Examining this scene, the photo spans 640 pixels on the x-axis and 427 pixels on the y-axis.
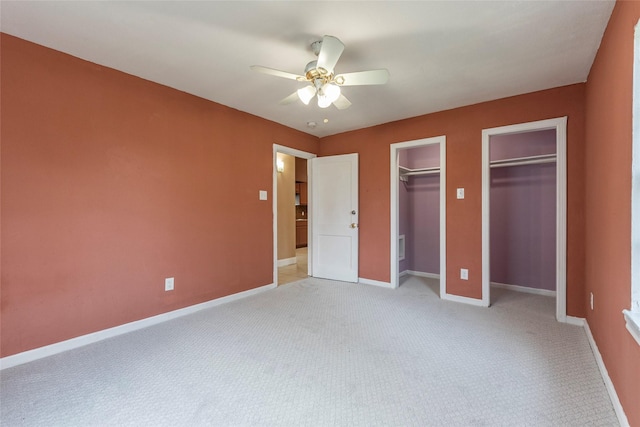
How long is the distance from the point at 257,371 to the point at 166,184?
2.01m

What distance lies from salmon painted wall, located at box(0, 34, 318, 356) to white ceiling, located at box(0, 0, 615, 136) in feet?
0.92

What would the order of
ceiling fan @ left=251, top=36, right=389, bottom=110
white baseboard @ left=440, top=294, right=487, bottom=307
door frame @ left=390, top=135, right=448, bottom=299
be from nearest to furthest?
ceiling fan @ left=251, top=36, right=389, bottom=110 < white baseboard @ left=440, top=294, right=487, bottom=307 < door frame @ left=390, top=135, right=448, bottom=299

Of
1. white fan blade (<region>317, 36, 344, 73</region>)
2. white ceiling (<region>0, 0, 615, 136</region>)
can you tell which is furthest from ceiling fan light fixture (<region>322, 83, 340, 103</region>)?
white ceiling (<region>0, 0, 615, 136</region>)

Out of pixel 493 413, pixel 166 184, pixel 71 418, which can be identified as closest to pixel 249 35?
pixel 166 184

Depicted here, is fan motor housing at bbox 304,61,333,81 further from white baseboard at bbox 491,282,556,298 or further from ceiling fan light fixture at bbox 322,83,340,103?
white baseboard at bbox 491,282,556,298

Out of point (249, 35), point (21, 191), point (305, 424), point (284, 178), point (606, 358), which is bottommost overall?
point (305, 424)

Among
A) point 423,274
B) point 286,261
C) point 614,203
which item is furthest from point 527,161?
point 286,261

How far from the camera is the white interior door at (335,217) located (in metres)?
4.32

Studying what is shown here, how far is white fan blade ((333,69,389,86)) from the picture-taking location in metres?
2.03

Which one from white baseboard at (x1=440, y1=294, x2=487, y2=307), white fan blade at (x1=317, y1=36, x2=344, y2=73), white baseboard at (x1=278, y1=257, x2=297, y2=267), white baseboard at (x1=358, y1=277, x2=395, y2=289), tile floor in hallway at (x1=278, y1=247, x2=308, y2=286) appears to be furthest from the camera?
white baseboard at (x1=278, y1=257, x2=297, y2=267)

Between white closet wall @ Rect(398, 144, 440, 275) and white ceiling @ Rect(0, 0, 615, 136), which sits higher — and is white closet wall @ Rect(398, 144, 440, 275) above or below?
below

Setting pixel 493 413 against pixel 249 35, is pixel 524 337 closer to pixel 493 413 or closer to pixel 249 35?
pixel 493 413

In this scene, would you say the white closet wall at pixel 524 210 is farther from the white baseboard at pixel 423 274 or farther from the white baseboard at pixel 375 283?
the white baseboard at pixel 375 283

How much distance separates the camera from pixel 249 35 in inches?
80.4
